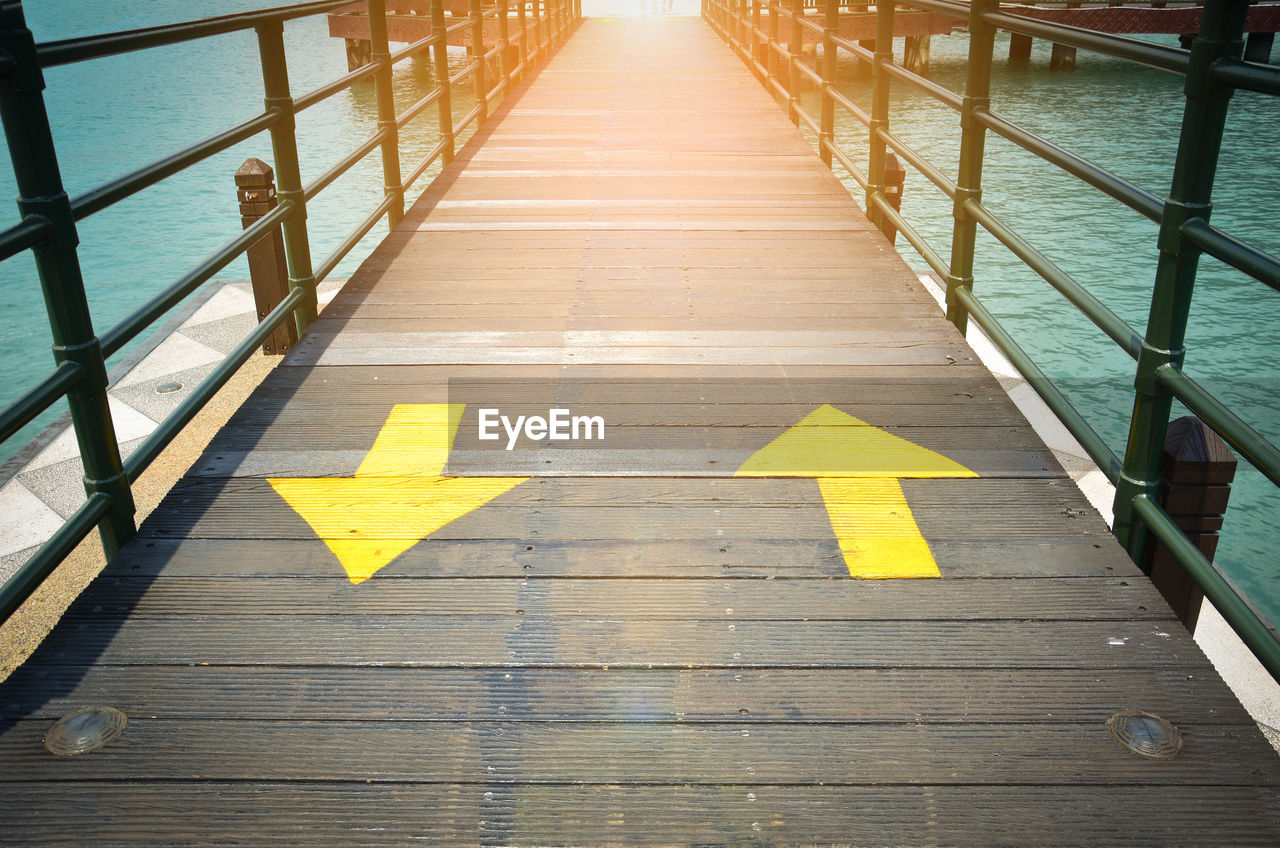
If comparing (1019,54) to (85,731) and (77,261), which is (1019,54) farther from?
(85,731)

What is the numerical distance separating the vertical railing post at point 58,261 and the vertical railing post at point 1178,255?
6.47 feet

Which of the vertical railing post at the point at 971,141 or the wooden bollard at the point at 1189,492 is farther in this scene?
the vertical railing post at the point at 971,141

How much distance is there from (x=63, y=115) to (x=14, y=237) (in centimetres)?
2589

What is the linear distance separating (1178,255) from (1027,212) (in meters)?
11.2

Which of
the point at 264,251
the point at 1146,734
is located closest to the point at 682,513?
the point at 1146,734

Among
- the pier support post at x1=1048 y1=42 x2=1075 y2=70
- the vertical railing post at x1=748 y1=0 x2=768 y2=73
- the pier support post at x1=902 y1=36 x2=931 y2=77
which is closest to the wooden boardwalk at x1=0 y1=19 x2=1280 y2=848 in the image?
the vertical railing post at x1=748 y1=0 x2=768 y2=73

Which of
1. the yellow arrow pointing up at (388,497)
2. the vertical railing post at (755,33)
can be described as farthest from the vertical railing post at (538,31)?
the yellow arrow pointing up at (388,497)

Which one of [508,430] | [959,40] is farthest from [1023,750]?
[959,40]

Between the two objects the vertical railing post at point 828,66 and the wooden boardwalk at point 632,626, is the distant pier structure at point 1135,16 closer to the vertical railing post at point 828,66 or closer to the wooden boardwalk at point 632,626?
the vertical railing post at point 828,66

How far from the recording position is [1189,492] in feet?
6.70

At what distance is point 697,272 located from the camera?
13.1 ft

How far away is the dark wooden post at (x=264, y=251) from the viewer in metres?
6.19

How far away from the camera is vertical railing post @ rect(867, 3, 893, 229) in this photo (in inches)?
175

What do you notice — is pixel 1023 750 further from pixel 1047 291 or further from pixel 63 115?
pixel 63 115
